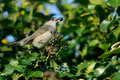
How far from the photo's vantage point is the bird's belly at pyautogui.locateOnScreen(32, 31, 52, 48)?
2.66m

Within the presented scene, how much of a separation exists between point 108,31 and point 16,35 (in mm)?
1486

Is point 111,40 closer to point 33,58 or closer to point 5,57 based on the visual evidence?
point 33,58

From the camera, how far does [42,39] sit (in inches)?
107

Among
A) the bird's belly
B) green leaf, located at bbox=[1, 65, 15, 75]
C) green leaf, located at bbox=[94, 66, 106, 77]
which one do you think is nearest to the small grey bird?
the bird's belly

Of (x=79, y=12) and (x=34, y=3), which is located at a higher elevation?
(x=34, y=3)

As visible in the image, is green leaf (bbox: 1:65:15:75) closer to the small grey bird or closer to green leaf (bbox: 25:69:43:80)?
green leaf (bbox: 25:69:43:80)

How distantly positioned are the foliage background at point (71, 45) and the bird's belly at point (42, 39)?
6.0 inches

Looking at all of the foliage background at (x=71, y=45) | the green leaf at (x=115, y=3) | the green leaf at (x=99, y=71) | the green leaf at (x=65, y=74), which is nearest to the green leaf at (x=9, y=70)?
the foliage background at (x=71, y=45)

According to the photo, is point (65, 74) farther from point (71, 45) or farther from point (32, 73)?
point (71, 45)

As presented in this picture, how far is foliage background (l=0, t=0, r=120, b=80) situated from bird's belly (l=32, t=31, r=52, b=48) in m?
0.15

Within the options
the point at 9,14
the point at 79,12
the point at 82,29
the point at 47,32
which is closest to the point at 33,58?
the point at 47,32

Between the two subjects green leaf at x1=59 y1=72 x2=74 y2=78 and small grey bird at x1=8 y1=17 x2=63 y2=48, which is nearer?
green leaf at x1=59 y1=72 x2=74 y2=78

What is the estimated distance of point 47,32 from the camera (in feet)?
9.29

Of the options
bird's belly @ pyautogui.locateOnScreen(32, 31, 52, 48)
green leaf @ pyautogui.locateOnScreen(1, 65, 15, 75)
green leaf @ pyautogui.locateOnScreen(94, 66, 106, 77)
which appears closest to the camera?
green leaf @ pyautogui.locateOnScreen(94, 66, 106, 77)
